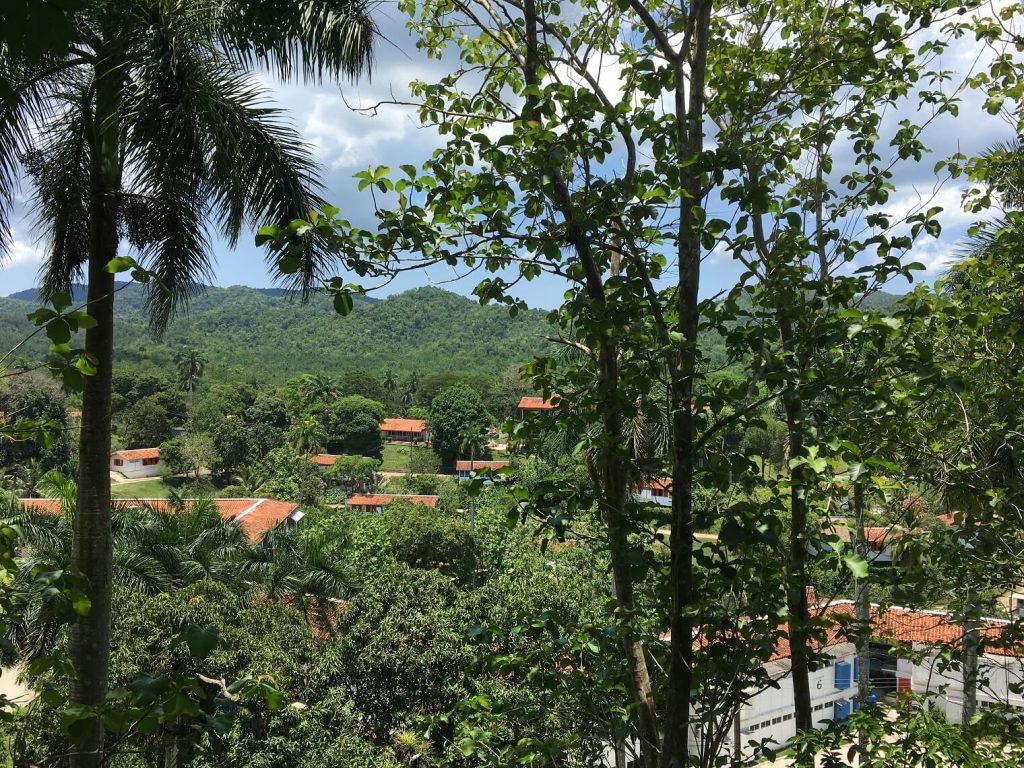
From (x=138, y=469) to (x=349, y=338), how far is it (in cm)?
6531

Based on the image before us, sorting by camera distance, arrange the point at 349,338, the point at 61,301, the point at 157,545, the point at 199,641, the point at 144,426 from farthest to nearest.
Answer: the point at 349,338 < the point at 144,426 < the point at 157,545 < the point at 61,301 < the point at 199,641

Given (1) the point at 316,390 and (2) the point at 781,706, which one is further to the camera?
(1) the point at 316,390

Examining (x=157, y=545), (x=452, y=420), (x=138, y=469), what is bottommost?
(x=138, y=469)

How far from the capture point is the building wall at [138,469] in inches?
1694

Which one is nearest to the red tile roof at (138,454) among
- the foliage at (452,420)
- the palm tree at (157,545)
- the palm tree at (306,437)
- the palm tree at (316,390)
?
the palm tree at (306,437)

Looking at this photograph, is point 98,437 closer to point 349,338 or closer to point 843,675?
point 843,675

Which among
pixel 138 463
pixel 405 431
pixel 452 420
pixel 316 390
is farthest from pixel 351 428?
pixel 138 463

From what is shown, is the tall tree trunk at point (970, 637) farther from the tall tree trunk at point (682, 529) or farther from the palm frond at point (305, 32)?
the palm frond at point (305, 32)

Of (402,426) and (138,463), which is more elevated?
(402,426)

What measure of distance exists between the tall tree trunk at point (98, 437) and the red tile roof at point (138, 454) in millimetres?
43935

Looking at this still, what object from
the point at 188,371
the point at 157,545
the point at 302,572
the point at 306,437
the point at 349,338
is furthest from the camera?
the point at 349,338

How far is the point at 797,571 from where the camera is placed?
2486 mm

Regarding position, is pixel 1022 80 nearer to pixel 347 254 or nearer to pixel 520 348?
pixel 347 254

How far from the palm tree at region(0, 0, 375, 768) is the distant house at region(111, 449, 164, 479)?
42995mm
